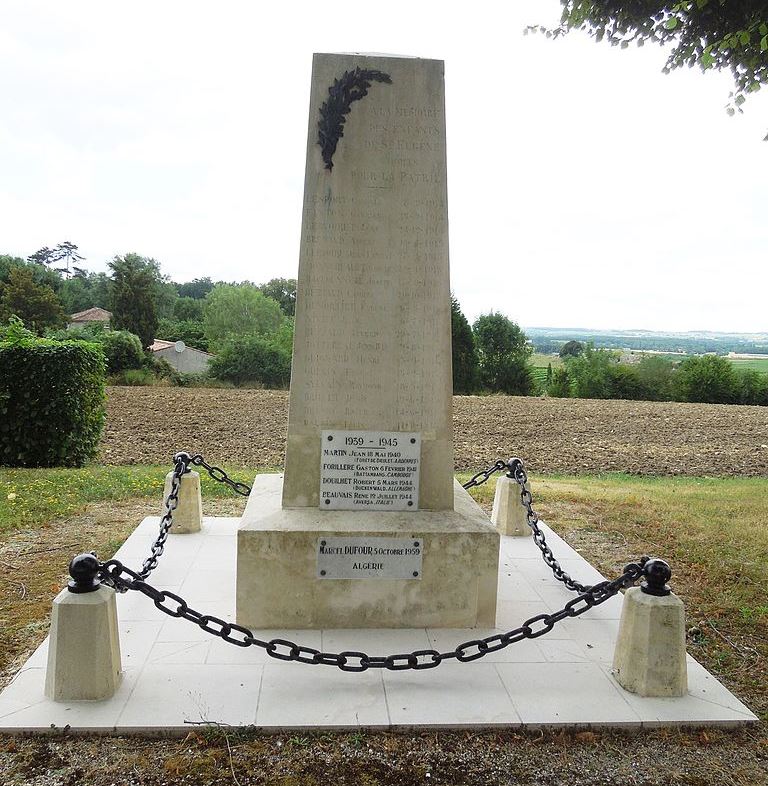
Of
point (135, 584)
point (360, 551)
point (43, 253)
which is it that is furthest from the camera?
point (43, 253)

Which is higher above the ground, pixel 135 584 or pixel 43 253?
pixel 43 253

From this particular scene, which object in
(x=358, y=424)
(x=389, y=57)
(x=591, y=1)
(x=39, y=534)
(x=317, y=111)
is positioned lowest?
(x=39, y=534)

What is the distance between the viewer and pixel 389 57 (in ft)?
14.0

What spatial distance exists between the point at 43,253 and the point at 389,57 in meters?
108

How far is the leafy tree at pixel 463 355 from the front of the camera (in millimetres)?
35156

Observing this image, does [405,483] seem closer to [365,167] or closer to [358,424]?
[358,424]

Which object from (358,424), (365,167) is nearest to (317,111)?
(365,167)

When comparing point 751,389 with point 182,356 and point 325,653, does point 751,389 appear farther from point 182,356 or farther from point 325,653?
point 325,653

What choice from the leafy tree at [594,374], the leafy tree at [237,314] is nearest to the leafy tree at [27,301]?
the leafy tree at [237,314]

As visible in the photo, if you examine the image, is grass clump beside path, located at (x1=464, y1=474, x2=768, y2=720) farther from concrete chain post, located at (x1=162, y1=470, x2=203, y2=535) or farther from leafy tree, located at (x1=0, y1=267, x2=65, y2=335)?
leafy tree, located at (x1=0, y1=267, x2=65, y2=335)

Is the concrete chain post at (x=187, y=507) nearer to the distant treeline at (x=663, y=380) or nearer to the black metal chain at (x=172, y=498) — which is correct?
the black metal chain at (x=172, y=498)

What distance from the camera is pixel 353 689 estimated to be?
3.62 m

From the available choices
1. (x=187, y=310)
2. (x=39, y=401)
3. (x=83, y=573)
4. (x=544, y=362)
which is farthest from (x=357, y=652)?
(x=187, y=310)

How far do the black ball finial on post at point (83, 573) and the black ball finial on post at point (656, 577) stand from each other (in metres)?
2.96
